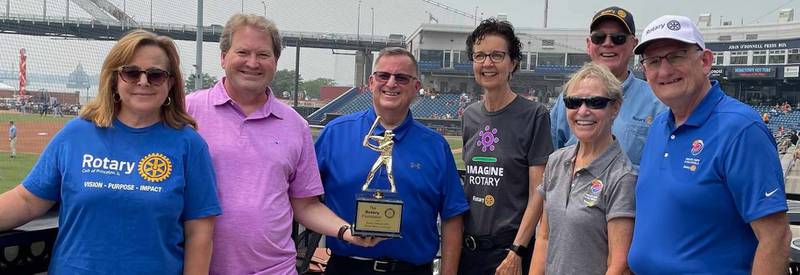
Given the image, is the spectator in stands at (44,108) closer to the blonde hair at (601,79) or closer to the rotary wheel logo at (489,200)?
the rotary wheel logo at (489,200)

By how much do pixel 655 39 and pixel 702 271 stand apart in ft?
2.90

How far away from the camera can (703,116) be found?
2.43m

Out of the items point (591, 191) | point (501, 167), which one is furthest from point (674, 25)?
Result: point (501, 167)

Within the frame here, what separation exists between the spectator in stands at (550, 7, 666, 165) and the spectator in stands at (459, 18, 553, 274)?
26 centimetres

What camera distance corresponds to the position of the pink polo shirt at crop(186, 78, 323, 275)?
102 inches

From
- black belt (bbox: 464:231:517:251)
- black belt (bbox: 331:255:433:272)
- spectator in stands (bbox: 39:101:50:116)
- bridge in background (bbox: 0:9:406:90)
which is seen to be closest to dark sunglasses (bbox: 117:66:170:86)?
black belt (bbox: 331:255:433:272)

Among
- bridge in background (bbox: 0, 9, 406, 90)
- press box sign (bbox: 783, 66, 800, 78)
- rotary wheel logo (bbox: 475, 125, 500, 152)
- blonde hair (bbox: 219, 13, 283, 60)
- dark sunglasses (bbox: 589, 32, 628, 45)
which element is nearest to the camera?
blonde hair (bbox: 219, 13, 283, 60)

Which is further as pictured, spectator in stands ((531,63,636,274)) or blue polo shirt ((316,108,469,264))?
blue polo shirt ((316,108,469,264))

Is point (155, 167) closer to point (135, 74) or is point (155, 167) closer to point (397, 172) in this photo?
point (135, 74)

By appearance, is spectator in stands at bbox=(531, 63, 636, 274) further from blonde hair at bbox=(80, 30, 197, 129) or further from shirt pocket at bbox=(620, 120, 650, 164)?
blonde hair at bbox=(80, 30, 197, 129)

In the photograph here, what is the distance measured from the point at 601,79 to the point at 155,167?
1780 millimetres

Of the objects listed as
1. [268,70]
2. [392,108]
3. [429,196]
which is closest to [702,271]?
[429,196]

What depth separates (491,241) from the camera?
3281 millimetres

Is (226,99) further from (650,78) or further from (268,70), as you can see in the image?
(650,78)
